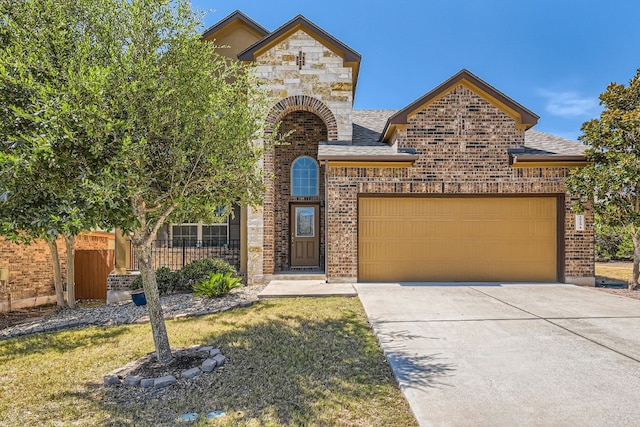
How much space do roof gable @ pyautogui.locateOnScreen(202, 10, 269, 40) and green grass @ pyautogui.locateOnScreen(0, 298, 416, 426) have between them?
33.2 feet

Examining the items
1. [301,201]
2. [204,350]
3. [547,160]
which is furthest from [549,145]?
[204,350]

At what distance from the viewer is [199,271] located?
33.2 ft

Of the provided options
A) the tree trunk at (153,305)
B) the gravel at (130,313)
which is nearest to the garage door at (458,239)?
the gravel at (130,313)

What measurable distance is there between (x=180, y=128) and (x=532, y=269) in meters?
10.5

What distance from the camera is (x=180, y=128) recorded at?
15.0 feet

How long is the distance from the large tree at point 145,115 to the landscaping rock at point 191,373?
49cm

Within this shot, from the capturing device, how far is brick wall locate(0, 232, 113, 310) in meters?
10.9

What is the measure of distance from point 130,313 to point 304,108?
772 cm

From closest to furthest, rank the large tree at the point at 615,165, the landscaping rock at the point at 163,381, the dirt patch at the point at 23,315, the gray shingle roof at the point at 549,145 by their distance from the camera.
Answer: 1. the landscaping rock at the point at 163,381
2. the large tree at the point at 615,165
3. the dirt patch at the point at 23,315
4. the gray shingle roof at the point at 549,145

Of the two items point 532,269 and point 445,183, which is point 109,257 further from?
point 532,269

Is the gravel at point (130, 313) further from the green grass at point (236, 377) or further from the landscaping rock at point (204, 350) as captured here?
the landscaping rock at point (204, 350)

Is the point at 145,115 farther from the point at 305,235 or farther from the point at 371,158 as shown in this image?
the point at 305,235

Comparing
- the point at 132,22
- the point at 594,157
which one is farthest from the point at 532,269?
the point at 132,22

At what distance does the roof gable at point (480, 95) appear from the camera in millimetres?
10320
